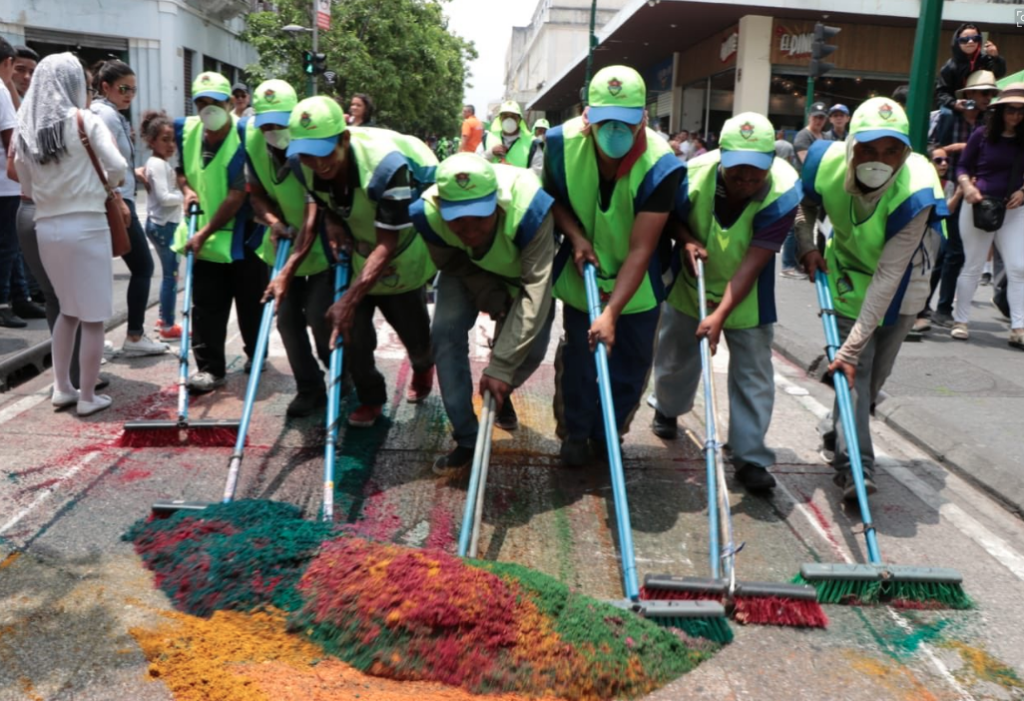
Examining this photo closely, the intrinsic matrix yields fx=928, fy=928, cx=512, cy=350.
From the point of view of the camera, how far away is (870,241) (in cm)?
402

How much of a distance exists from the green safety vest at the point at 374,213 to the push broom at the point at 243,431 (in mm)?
418

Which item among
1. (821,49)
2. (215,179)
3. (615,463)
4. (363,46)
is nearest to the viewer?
(615,463)

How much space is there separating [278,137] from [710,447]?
8.74 ft

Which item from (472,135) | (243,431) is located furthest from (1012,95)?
(472,135)

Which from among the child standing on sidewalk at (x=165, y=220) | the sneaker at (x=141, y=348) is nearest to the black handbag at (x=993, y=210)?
the child standing on sidewalk at (x=165, y=220)

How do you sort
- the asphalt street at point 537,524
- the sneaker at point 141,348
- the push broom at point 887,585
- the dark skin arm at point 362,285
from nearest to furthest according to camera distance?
the asphalt street at point 537,524 → the push broom at point 887,585 → the dark skin arm at point 362,285 → the sneaker at point 141,348

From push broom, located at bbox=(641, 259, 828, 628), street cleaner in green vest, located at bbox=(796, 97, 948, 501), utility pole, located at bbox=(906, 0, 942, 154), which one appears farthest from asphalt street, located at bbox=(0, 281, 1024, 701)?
utility pole, located at bbox=(906, 0, 942, 154)

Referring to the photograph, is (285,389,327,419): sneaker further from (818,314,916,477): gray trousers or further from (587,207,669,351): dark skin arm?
(818,314,916,477): gray trousers

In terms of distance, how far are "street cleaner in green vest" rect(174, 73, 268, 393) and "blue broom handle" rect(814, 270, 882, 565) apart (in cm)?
317

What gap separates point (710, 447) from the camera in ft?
11.5

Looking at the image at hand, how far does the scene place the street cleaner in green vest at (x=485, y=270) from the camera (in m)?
3.66

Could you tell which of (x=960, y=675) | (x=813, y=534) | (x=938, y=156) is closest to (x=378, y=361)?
(x=813, y=534)

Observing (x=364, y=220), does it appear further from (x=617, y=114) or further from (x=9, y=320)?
(x=9, y=320)

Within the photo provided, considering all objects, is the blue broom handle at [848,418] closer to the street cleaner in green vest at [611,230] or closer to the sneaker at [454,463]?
the street cleaner in green vest at [611,230]
